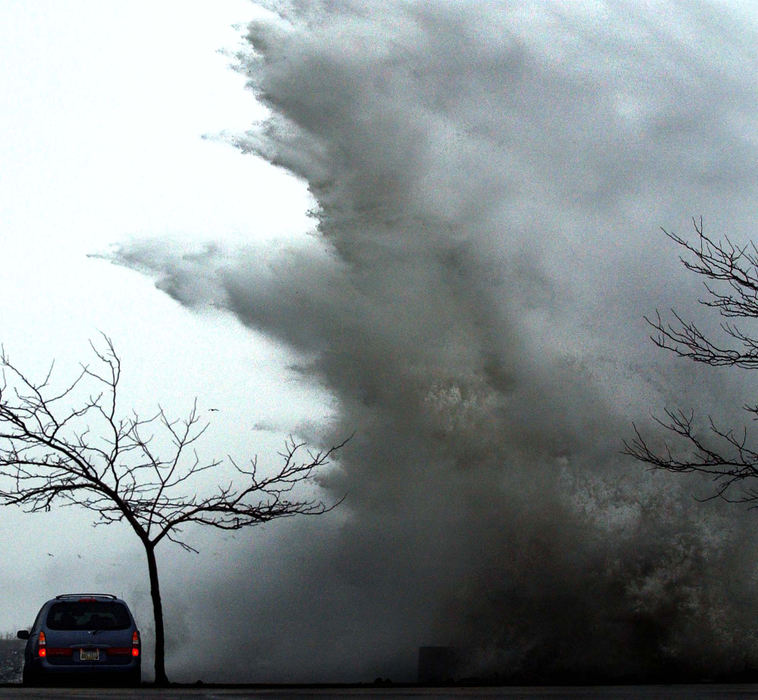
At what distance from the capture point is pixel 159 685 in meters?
18.2

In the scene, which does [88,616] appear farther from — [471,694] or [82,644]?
[471,694]

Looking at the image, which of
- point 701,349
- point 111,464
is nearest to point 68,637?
point 111,464

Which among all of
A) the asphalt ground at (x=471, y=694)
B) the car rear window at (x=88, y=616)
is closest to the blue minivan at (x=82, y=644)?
the car rear window at (x=88, y=616)

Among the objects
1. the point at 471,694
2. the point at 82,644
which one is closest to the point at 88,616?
the point at 82,644

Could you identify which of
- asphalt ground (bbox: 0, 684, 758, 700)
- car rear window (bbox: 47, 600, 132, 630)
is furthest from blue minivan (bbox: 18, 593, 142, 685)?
asphalt ground (bbox: 0, 684, 758, 700)

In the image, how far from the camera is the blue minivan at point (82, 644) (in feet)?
56.6

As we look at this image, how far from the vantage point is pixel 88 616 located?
58.3 feet

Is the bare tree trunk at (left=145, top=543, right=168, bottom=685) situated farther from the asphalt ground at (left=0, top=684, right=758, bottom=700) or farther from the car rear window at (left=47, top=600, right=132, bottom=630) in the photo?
the asphalt ground at (left=0, top=684, right=758, bottom=700)

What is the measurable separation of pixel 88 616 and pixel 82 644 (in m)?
0.53

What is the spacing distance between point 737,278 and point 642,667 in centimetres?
2141

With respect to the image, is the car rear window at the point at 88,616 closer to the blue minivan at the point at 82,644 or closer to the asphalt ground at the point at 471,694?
the blue minivan at the point at 82,644

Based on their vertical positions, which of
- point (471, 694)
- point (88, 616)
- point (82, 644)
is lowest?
point (471, 694)

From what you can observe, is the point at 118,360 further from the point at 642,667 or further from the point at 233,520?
the point at 642,667

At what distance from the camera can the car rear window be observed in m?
17.5
